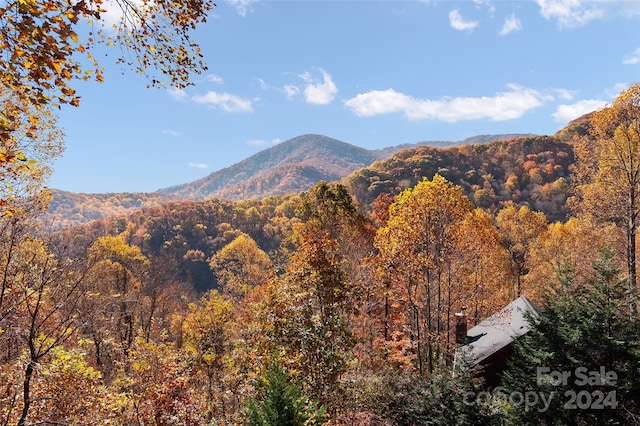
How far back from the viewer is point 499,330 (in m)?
20.6

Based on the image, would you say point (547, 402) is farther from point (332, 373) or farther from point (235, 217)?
point (235, 217)

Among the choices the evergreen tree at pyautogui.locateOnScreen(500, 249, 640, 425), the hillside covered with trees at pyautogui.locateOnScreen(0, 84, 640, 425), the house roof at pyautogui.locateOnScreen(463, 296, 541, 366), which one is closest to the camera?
the hillside covered with trees at pyautogui.locateOnScreen(0, 84, 640, 425)

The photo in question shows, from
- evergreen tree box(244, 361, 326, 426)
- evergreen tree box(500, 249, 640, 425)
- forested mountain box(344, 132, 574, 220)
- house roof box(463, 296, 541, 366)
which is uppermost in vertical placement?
forested mountain box(344, 132, 574, 220)

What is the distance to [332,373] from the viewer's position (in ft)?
39.9

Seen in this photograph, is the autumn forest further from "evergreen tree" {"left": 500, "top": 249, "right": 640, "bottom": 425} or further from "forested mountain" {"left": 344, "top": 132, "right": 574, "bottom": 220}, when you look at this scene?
"forested mountain" {"left": 344, "top": 132, "right": 574, "bottom": 220}

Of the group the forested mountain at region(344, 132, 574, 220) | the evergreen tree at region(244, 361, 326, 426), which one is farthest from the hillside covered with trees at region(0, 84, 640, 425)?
the forested mountain at region(344, 132, 574, 220)

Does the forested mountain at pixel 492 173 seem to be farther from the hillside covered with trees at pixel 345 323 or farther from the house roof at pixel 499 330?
the house roof at pixel 499 330

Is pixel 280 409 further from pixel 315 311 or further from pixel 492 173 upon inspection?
pixel 492 173

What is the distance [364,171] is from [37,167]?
3836 inches

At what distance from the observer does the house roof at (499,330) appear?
19.0 m

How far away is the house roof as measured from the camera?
747 inches

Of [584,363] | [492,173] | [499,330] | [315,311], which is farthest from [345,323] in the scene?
[492,173]

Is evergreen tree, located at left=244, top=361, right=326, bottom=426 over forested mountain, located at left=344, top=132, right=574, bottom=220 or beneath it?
beneath

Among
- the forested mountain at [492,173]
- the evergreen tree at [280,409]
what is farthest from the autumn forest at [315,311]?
the forested mountain at [492,173]
